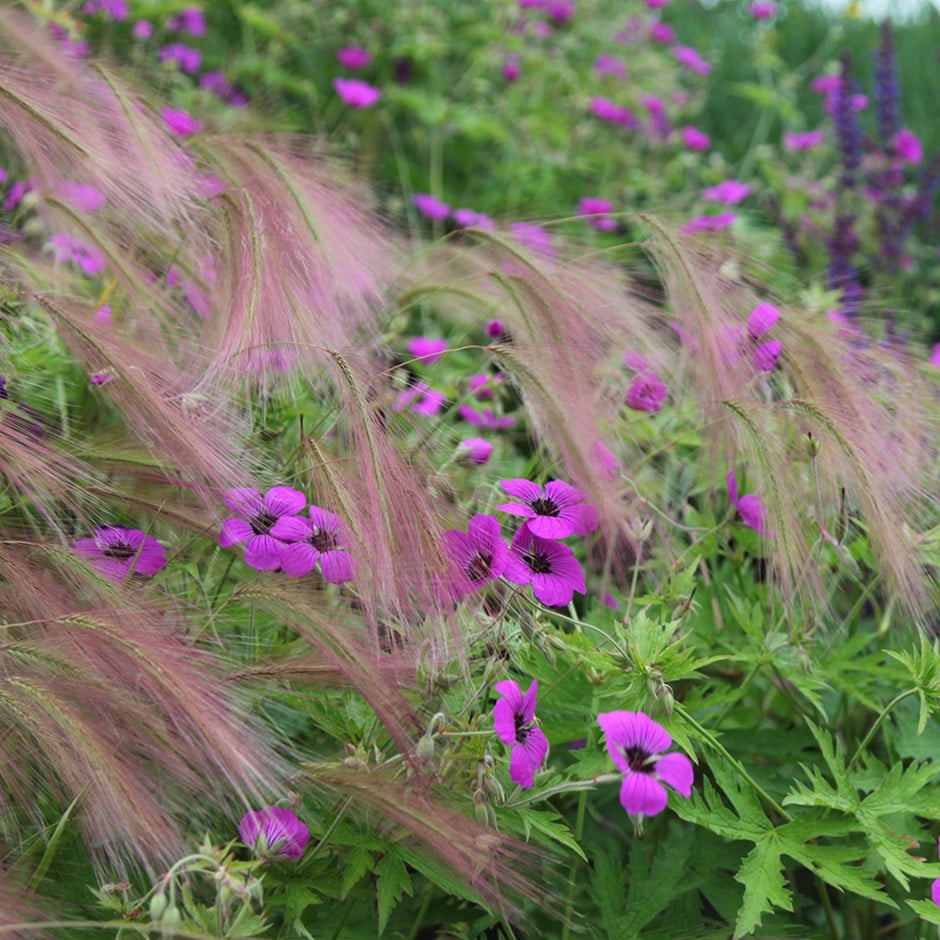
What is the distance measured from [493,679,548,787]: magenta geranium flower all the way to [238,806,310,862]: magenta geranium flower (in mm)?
198

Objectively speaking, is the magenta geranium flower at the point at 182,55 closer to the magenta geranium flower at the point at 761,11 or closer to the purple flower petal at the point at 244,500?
the magenta geranium flower at the point at 761,11

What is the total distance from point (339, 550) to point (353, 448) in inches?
3.9

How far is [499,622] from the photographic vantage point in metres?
1.10

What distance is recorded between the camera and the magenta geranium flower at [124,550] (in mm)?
1174

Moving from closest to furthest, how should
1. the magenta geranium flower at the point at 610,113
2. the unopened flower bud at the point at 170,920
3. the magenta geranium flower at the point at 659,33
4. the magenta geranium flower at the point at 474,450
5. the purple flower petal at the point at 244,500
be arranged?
1. the unopened flower bud at the point at 170,920
2. the purple flower petal at the point at 244,500
3. the magenta geranium flower at the point at 474,450
4. the magenta geranium flower at the point at 610,113
5. the magenta geranium flower at the point at 659,33

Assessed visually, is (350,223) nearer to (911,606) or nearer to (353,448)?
(353,448)

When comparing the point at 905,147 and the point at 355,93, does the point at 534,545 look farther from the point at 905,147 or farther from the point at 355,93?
the point at 905,147

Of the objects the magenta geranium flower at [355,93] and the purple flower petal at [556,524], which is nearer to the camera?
the purple flower petal at [556,524]

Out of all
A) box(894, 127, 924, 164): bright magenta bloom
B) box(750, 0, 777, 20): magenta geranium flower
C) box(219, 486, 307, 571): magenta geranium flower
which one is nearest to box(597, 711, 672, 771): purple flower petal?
box(219, 486, 307, 571): magenta geranium flower

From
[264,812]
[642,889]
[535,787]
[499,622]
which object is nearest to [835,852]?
[642,889]

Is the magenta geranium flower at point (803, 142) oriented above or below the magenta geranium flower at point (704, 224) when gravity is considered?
below

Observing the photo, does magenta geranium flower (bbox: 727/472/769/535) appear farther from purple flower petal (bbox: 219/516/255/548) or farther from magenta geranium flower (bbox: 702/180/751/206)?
magenta geranium flower (bbox: 702/180/751/206)

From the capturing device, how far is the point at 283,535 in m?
1.15

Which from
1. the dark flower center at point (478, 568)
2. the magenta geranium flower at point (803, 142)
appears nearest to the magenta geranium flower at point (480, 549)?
the dark flower center at point (478, 568)
